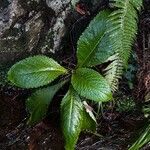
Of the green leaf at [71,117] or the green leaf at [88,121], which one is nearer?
the green leaf at [71,117]

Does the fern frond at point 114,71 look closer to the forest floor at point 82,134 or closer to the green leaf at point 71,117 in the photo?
the forest floor at point 82,134

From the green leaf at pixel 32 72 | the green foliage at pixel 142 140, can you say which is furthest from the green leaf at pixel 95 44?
the green foliage at pixel 142 140

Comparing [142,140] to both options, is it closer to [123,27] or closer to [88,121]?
[88,121]

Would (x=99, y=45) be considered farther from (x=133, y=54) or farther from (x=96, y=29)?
(x=133, y=54)

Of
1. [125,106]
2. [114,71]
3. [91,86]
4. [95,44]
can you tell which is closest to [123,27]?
[95,44]

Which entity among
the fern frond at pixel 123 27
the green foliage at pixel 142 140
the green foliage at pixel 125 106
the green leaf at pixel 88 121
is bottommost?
the green foliage at pixel 142 140

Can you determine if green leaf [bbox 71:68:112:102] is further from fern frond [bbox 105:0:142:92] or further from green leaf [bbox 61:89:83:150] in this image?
fern frond [bbox 105:0:142:92]

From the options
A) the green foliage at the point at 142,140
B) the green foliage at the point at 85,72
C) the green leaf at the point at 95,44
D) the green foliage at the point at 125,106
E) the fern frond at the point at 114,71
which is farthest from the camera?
the green foliage at the point at 125,106
